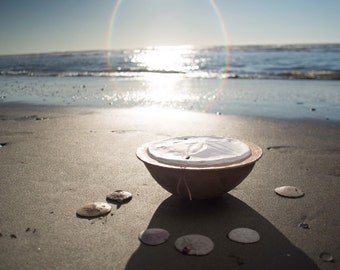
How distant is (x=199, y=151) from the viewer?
259 centimetres

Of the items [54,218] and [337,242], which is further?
[54,218]

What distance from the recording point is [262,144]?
16.3 feet

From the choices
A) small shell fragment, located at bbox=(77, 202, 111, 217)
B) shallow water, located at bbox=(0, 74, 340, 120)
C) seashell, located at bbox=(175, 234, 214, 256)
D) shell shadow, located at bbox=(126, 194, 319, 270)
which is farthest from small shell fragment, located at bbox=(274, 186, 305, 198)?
shallow water, located at bbox=(0, 74, 340, 120)

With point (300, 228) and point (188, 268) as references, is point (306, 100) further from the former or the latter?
point (188, 268)

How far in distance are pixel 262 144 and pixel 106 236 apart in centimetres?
315

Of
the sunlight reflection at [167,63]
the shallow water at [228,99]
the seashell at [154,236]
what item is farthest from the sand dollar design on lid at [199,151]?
the sunlight reflection at [167,63]

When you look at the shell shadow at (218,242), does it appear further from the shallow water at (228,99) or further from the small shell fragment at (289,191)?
the shallow water at (228,99)

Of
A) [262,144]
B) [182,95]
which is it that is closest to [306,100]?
[182,95]

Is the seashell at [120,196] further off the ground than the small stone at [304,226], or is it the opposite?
the seashell at [120,196]

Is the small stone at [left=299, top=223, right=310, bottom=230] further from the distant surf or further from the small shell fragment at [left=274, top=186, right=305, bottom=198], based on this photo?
the distant surf

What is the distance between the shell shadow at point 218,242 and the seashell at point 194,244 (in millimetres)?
32

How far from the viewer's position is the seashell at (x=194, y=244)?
7.34ft

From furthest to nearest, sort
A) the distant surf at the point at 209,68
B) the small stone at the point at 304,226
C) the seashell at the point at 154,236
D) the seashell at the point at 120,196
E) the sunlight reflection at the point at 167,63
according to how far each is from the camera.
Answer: the sunlight reflection at the point at 167,63 → the distant surf at the point at 209,68 → the seashell at the point at 120,196 → the small stone at the point at 304,226 → the seashell at the point at 154,236

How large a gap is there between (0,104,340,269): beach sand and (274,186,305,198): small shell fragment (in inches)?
2.3
